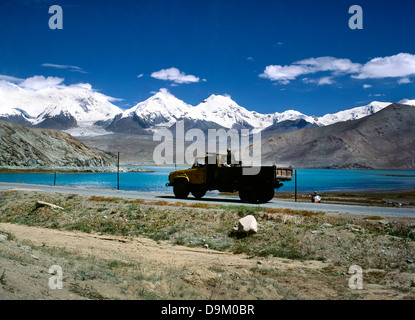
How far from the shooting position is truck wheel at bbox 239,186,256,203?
2493 cm

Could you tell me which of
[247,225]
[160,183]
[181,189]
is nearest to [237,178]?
[181,189]

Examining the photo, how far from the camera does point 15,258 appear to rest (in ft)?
31.8

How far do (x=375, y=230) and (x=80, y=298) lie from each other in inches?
519

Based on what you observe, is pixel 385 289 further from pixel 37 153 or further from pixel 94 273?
pixel 37 153

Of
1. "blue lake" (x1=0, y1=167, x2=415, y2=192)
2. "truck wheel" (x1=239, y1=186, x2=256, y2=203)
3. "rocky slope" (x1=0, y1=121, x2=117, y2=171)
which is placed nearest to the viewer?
"truck wheel" (x1=239, y1=186, x2=256, y2=203)

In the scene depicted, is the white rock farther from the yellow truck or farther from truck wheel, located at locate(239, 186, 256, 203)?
truck wheel, located at locate(239, 186, 256, 203)

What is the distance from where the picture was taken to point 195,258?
48.2 feet

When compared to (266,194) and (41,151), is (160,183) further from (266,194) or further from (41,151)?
(41,151)

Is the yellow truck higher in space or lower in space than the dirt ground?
higher

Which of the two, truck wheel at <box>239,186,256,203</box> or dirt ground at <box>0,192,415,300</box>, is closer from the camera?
dirt ground at <box>0,192,415,300</box>

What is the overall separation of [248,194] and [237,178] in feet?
4.60

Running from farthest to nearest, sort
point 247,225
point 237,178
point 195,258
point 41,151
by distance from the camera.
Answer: point 41,151 → point 237,178 → point 247,225 → point 195,258

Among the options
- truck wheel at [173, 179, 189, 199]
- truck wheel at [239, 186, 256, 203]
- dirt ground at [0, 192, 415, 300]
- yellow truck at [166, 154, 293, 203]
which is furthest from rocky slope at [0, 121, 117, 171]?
dirt ground at [0, 192, 415, 300]
